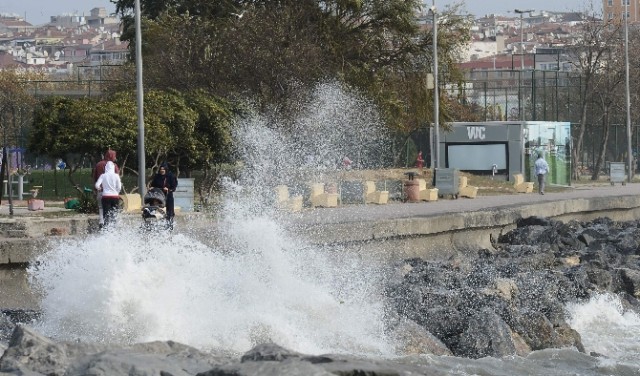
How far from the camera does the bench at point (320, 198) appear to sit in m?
34.5

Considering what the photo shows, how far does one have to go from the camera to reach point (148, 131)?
3309cm

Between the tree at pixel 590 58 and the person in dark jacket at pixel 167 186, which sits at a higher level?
the tree at pixel 590 58

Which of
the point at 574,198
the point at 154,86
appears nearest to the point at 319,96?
the point at 154,86

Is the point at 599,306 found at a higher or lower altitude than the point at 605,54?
lower

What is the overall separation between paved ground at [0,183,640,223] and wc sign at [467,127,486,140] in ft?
13.3

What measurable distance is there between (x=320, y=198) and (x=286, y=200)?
306cm

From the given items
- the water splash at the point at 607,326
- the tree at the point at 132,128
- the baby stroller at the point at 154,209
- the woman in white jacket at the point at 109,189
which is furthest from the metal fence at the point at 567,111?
the woman in white jacket at the point at 109,189

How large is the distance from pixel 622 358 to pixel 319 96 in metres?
26.8

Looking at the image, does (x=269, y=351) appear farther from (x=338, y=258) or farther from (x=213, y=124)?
(x=213, y=124)

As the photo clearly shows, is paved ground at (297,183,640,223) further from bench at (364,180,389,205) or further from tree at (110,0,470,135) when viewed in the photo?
tree at (110,0,470,135)

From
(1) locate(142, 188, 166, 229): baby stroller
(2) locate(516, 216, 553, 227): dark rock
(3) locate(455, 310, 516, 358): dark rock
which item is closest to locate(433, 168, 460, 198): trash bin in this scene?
(2) locate(516, 216, 553, 227): dark rock

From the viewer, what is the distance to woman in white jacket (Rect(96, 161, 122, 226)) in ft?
70.5

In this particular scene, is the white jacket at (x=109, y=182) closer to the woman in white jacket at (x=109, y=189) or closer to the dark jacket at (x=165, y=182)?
the woman in white jacket at (x=109, y=189)

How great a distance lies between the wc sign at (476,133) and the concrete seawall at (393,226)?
6.93 metres
